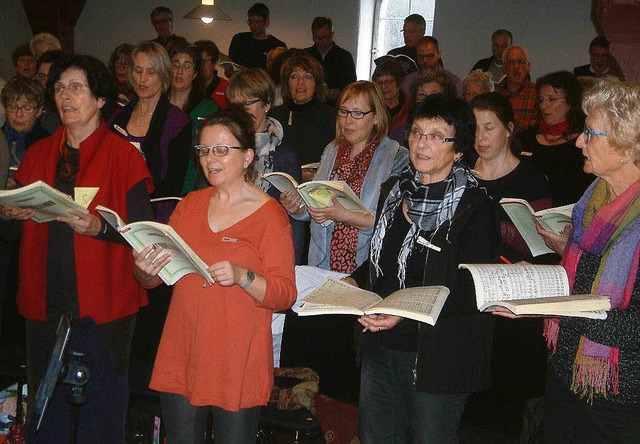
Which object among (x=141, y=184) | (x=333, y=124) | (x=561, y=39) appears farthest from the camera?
(x=561, y=39)

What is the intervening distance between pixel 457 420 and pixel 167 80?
2.52m

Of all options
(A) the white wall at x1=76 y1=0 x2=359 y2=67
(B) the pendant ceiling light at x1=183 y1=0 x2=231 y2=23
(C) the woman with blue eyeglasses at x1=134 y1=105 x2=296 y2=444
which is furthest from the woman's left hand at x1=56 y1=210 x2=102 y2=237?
(A) the white wall at x1=76 y1=0 x2=359 y2=67

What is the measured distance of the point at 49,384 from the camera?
8.42 ft

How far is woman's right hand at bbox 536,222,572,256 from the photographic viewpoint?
288 centimetres

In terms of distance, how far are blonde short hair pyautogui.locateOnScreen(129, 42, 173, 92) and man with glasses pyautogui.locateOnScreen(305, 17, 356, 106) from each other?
3.85 m

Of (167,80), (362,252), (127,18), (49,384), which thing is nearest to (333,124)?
(167,80)

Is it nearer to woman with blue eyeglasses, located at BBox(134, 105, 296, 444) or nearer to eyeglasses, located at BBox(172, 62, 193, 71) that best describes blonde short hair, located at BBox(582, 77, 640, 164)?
woman with blue eyeglasses, located at BBox(134, 105, 296, 444)

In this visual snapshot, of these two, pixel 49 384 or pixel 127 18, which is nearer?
pixel 49 384

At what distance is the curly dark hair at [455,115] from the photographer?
2.75 meters

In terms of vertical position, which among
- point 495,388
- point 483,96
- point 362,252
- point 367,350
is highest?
point 483,96

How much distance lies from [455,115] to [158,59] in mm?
2099

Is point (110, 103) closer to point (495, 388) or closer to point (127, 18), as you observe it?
point (495, 388)

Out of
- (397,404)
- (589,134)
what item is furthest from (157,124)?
(589,134)

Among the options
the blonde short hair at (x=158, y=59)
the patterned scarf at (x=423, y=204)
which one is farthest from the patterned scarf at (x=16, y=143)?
the patterned scarf at (x=423, y=204)
